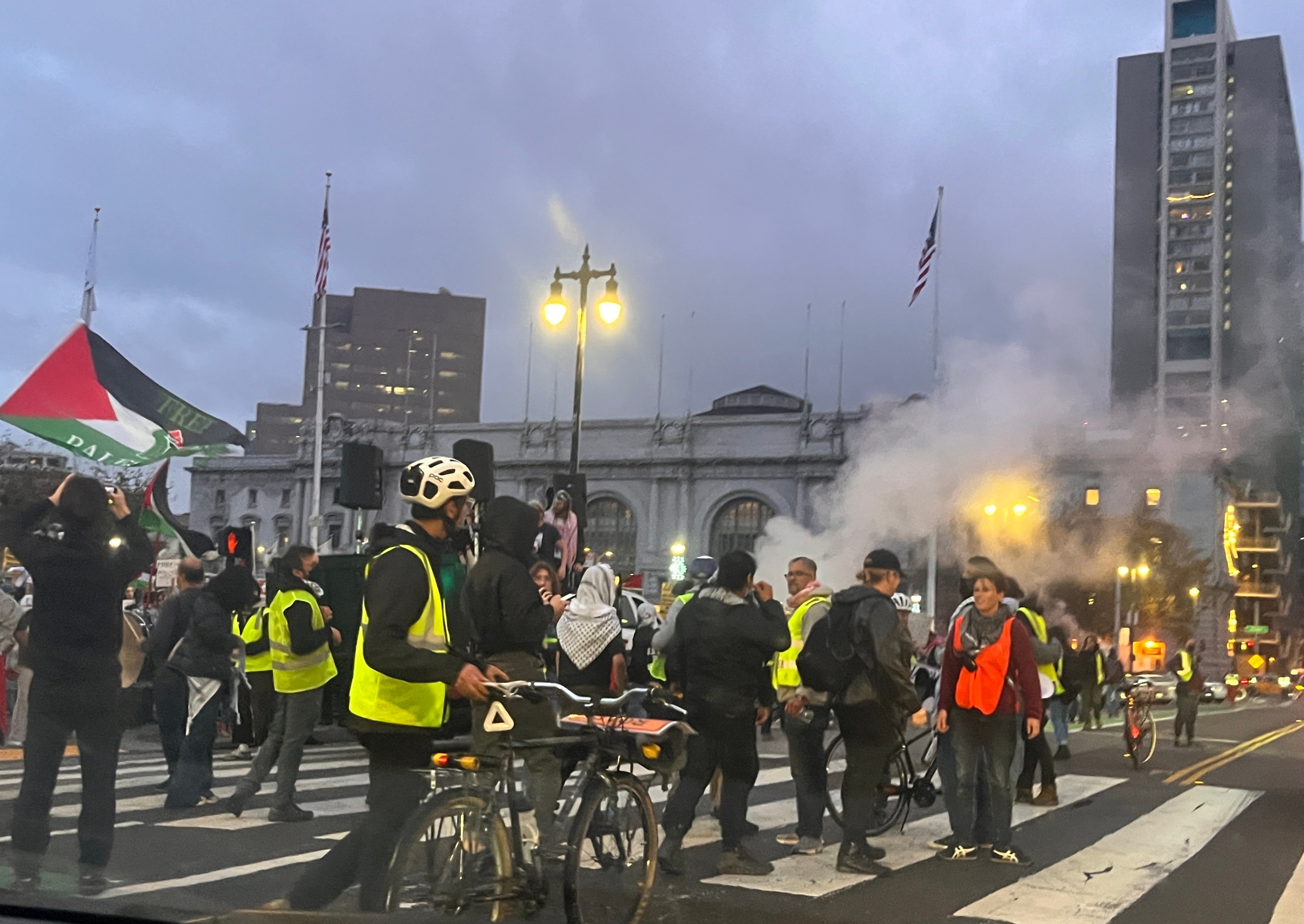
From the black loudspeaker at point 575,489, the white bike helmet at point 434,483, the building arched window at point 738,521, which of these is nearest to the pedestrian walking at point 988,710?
the white bike helmet at point 434,483

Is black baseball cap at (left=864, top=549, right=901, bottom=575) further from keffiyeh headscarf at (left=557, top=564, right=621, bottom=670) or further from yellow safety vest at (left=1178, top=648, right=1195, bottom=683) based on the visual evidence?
yellow safety vest at (left=1178, top=648, right=1195, bottom=683)

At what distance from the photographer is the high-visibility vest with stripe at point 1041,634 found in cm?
1003

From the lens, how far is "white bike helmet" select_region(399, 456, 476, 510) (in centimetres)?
466

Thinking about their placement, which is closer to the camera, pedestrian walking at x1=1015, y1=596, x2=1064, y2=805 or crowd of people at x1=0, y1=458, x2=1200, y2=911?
crowd of people at x1=0, y1=458, x2=1200, y2=911

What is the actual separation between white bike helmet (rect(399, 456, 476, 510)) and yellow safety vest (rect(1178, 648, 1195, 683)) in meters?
15.7

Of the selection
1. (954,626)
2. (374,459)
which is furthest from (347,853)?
(374,459)

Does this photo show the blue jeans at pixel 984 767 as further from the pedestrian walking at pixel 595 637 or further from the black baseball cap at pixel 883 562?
the pedestrian walking at pixel 595 637

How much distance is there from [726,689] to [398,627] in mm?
3046

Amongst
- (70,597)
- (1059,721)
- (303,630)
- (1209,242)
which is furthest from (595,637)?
Result: (1209,242)

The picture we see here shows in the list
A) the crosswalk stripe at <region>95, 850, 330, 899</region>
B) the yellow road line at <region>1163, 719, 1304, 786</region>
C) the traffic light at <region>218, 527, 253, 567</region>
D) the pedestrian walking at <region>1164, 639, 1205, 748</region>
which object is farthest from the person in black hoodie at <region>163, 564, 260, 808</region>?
the pedestrian walking at <region>1164, 639, 1205, 748</region>

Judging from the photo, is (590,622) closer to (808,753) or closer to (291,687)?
(808,753)

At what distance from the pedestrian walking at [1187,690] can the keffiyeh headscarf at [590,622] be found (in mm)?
12159

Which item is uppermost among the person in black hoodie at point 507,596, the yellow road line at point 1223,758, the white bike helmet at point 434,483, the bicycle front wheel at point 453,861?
the white bike helmet at point 434,483

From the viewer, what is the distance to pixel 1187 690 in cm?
1798
